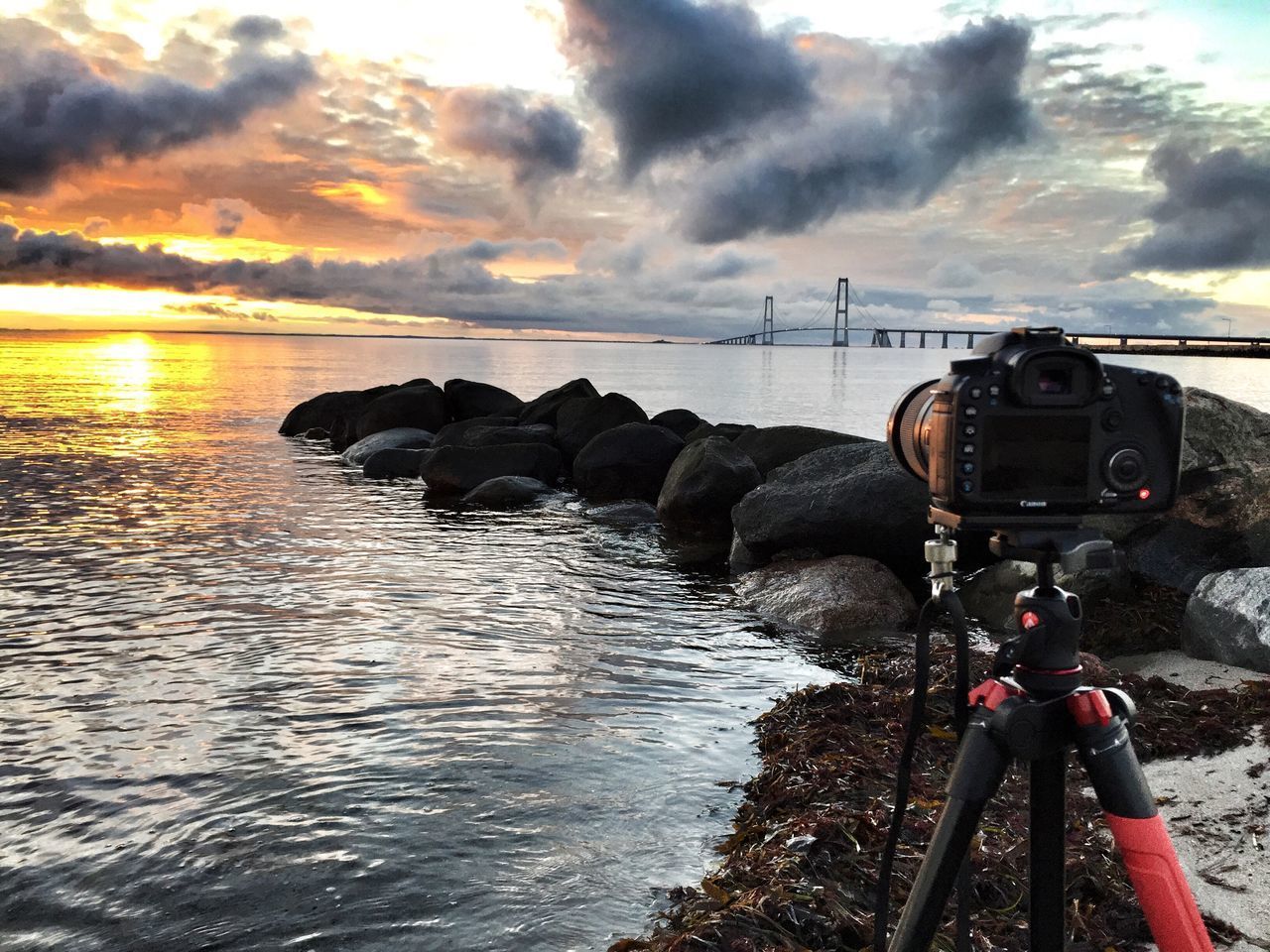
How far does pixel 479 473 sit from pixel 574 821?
39.5 feet

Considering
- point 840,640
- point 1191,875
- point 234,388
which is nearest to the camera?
point 1191,875

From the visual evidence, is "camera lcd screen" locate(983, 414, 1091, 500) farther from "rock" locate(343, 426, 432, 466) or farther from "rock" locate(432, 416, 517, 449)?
"rock" locate(343, 426, 432, 466)

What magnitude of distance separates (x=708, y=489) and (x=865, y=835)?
8370 millimetres

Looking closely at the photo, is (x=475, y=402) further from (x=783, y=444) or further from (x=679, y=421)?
(x=783, y=444)

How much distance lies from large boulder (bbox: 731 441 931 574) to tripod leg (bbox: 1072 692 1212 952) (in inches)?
284

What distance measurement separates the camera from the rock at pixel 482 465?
16.0m

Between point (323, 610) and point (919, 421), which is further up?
point (919, 421)

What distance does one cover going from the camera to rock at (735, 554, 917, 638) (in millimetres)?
8312

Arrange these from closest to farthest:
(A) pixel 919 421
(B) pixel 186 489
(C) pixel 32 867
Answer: (A) pixel 919 421
(C) pixel 32 867
(B) pixel 186 489

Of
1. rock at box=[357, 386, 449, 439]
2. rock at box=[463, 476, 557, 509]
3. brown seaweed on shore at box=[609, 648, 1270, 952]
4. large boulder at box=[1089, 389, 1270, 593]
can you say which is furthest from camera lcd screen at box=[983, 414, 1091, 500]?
rock at box=[357, 386, 449, 439]

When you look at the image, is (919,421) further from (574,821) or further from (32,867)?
(32,867)

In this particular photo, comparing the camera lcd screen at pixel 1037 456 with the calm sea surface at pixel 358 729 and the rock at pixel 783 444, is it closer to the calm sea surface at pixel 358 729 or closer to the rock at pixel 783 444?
the calm sea surface at pixel 358 729

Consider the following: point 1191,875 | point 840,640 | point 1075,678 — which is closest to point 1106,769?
point 1075,678

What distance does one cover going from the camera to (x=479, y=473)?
1614cm
